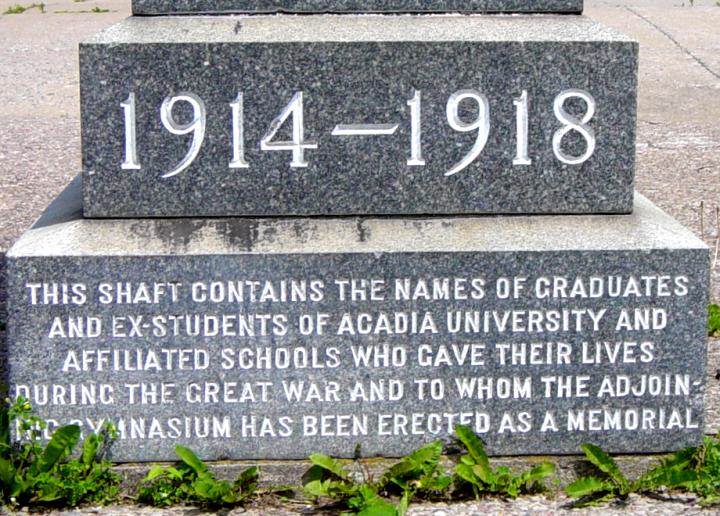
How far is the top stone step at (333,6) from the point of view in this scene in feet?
12.3

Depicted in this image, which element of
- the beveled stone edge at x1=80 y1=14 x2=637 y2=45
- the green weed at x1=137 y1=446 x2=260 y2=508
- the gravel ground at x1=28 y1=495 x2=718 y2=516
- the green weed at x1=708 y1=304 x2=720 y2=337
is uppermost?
the beveled stone edge at x1=80 y1=14 x2=637 y2=45

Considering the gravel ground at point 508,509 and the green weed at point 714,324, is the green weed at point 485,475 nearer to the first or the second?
the gravel ground at point 508,509

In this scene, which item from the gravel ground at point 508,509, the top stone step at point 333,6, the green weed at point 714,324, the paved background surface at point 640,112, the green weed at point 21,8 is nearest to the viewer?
the gravel ground at point 508,509

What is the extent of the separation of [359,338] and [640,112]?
5.63 meters

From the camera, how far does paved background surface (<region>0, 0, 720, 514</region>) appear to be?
20.6 ft

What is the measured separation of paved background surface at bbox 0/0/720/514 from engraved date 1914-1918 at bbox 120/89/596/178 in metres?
0.97

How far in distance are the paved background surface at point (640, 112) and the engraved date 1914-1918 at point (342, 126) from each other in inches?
38.4

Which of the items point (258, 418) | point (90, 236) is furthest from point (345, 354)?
point (90, 236)

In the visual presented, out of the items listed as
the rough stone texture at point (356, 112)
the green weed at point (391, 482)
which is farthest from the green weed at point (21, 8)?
the green weed at point (391, 482)

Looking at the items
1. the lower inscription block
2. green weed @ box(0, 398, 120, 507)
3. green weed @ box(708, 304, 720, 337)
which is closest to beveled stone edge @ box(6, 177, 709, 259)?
the lower inscription block

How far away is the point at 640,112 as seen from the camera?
866 cm

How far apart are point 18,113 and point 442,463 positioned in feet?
20.7

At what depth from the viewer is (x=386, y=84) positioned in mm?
3555

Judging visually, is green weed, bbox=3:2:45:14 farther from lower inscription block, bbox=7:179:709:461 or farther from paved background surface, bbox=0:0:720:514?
lower inscription block, bbox=7:179:709:461
